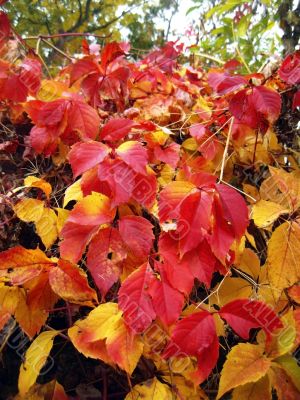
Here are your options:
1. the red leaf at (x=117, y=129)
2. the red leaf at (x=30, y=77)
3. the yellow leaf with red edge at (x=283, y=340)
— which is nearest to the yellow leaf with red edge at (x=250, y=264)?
the yellow leaf with red edge at (x=283, y=340)

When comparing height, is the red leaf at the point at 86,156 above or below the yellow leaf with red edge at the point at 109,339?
above

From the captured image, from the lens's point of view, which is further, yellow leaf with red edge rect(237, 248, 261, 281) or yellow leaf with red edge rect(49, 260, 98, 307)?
yellow leaf with red edge rect(237, 248, 261, 281)

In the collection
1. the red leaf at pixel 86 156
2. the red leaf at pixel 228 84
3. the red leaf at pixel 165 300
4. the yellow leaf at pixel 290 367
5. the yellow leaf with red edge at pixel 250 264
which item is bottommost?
the yellow leaf at pixel 290 367

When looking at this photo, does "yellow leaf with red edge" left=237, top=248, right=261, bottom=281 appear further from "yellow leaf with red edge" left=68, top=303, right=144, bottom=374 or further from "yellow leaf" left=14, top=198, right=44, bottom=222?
"yellow leaf" left=14, top=198, right=44, bottom=222

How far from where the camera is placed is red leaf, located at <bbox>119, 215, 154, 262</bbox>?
594 mm

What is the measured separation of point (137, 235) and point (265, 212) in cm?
24

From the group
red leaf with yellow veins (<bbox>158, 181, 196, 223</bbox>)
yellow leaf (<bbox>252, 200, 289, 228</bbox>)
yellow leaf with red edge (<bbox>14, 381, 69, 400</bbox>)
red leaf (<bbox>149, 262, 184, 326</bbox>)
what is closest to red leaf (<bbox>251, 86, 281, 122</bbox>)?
yellow leaf (<bbox>252, 200, 289, 228</bbox>)

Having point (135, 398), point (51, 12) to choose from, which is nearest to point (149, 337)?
point (135, 398)

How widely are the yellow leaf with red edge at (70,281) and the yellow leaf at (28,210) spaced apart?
155mm

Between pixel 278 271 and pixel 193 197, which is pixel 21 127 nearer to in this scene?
pixel 193 197

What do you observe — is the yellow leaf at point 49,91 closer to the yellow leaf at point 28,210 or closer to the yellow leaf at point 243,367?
the yellow leaf at point 28,210

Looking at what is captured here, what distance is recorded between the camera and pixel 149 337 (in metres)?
0.61

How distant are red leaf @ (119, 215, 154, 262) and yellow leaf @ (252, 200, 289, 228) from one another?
191 mm

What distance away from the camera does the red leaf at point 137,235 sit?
0.59m
